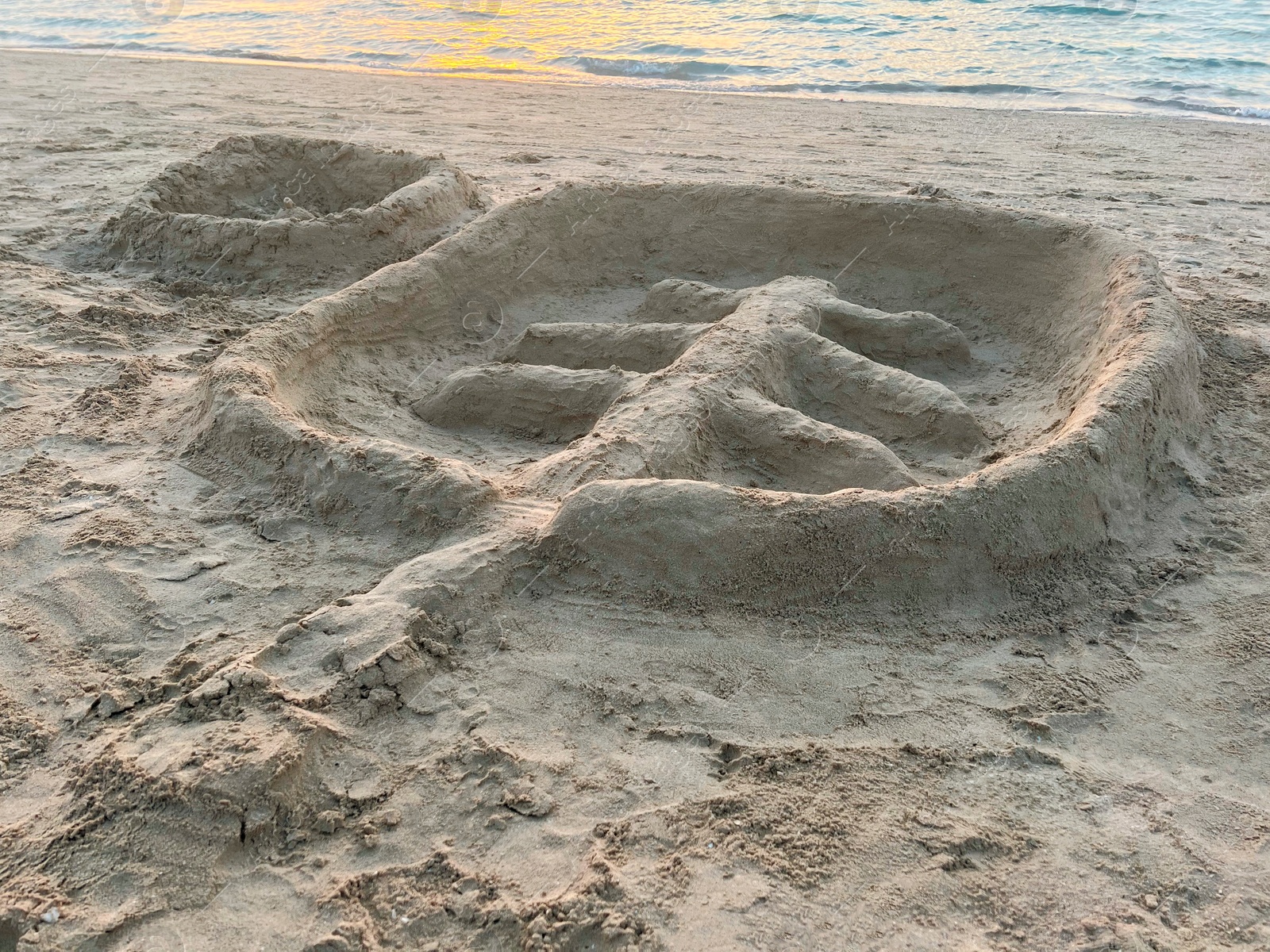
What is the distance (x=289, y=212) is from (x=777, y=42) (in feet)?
34.4

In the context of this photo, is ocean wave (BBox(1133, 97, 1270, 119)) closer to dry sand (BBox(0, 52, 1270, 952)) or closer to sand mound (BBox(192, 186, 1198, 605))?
dry sand (BBox(0, 52, 1270, 952))

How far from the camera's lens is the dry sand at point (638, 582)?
1.95m

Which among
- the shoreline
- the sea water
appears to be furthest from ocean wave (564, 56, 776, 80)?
the shoreline

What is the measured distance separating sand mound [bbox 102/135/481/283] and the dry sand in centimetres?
4

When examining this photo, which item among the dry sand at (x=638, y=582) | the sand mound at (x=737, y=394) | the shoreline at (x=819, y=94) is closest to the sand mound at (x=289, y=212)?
the dry sand at (x=638, y=582)

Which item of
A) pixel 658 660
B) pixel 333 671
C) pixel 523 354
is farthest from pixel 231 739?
pixel 523 354

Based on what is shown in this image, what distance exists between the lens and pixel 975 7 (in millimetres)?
16641

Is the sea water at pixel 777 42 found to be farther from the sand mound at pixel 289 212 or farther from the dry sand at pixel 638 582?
the dry sand at pixel 638 582

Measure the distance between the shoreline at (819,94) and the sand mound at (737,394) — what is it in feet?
21.8

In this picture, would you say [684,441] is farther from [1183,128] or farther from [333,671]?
[1183,128]

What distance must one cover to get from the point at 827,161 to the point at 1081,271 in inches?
151

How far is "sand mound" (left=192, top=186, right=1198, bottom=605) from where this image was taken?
9.18 feet

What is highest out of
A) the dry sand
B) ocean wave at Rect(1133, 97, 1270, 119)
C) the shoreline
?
ocean wave at Rect(1133, 97, 1270, 119)

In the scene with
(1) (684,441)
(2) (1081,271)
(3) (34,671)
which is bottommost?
(3) (34,671)
